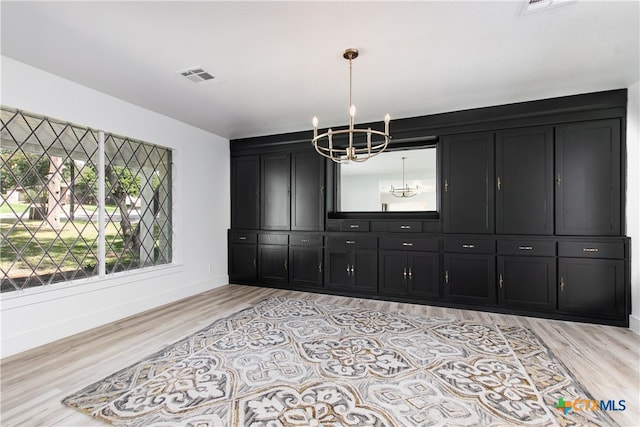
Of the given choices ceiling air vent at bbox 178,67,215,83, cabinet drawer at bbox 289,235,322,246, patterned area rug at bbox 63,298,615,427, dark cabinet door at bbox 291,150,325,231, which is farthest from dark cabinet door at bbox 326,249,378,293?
ceiling air vent at bbox 178,67,215,83

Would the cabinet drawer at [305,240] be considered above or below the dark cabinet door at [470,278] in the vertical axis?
above

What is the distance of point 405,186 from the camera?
169 inches

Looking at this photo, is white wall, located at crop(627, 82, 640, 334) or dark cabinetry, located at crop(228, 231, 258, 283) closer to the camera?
white wall, located at crop(627, 82, 640, 334)

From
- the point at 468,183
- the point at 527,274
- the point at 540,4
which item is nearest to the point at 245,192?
the point at 468,183

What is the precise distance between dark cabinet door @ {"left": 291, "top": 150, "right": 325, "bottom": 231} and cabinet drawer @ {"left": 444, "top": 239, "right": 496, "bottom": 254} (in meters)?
1.76

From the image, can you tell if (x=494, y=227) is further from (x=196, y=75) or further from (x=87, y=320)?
(x=87, y=320)

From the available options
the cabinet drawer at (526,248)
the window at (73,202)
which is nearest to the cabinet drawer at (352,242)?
the cabinet drawer at (526,248)

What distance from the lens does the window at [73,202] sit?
8.69ft

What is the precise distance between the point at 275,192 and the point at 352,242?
1475mm

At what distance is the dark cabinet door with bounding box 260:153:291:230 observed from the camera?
15.7ft

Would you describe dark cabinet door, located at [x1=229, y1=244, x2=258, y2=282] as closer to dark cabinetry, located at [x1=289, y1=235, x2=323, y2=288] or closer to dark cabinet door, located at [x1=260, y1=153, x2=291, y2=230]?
dark cabinet door, located at [x1=260, y1=153, x2=291, y2=230]

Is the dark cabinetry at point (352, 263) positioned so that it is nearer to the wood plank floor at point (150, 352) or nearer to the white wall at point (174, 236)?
the wood plank floor at point (150, 352)

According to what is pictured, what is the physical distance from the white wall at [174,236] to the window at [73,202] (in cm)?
15

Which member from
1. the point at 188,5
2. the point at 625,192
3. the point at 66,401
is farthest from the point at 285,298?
the point at 625,192
